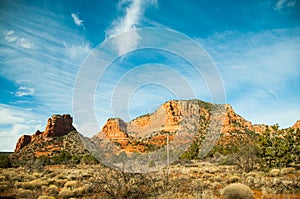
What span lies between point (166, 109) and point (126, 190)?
400 cm

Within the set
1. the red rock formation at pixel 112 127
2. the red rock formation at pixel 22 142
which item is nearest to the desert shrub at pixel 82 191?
the red rock formation at pixel 112 127

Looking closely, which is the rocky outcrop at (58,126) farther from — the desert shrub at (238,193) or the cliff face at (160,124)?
the desert shrub at (238,193)

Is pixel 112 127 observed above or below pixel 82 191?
above

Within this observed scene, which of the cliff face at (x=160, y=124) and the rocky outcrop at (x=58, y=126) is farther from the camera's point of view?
the rocky outcrop at (x=58, y=126)

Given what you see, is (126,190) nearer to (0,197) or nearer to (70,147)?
(0,197)

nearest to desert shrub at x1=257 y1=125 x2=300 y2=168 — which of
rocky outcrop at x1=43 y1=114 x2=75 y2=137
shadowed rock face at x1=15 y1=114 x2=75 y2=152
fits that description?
shadowed rock face at x1=15 y1=114 x2=75 y2=152

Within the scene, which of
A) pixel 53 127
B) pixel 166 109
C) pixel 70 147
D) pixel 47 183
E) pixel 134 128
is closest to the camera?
pixel 134 128

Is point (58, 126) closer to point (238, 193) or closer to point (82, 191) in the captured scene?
point (82, 191)

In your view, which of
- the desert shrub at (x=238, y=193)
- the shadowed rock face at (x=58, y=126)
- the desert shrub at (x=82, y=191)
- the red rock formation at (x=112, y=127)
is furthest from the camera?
the shadowed rock face at (x=58, y=126)

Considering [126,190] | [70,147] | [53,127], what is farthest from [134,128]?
[53,127]

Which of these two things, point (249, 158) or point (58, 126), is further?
point (58, 126)

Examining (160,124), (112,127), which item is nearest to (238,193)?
(160,124)

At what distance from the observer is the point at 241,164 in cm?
2147

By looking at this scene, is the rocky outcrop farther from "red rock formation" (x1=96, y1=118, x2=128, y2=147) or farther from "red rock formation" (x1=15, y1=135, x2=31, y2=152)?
"red rock formation" (x1=96, y1=118, x2=128, y2=147)
